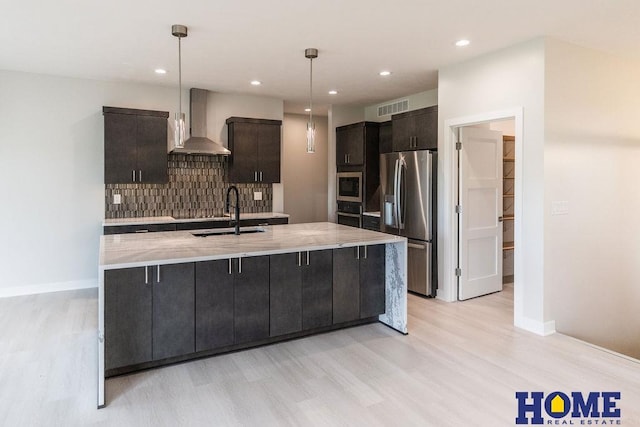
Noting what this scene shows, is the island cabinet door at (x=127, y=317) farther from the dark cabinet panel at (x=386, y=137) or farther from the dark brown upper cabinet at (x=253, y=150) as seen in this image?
the dark cabinet panel at (x=386, y=137)

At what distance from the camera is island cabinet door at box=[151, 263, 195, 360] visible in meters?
2.99

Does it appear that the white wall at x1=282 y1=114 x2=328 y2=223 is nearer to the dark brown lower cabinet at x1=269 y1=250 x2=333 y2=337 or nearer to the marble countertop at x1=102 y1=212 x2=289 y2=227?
the marble countertop at x1=102 y1=212 x2=289 y2=227

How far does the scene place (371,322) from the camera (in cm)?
406

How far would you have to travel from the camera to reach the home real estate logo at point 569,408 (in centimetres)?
245

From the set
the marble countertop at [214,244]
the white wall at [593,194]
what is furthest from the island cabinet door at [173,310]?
the white wall at [593,194]

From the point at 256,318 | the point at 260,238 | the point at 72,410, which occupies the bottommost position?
the point at 72,410

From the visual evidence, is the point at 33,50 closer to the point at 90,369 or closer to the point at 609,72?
the point at 90,369

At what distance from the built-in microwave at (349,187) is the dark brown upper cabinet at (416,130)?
1.17m

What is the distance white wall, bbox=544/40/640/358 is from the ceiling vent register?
2779mm

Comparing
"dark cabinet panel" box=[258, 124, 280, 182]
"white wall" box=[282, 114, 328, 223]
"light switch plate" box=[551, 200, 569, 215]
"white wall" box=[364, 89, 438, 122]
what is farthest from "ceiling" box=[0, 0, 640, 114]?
"white wall" box=[282, 114, 328, 223]

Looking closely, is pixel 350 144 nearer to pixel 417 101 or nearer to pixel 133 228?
pixel 417 101

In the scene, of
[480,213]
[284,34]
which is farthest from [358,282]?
[284,34]

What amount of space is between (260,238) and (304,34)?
1.87 m

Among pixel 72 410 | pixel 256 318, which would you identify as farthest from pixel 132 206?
pixel 72 410
